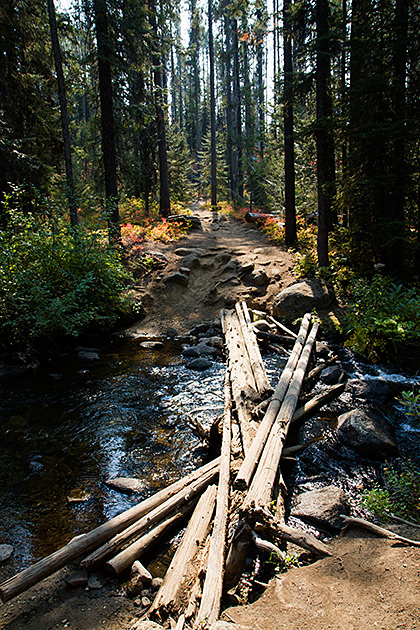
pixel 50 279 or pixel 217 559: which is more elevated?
pixel 50 279

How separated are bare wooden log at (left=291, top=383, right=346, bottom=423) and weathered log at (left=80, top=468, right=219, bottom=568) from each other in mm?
2180

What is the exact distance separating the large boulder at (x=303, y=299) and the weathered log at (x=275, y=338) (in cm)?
125

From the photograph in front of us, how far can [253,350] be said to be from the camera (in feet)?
25.5

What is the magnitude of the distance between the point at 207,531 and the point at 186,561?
0.36m

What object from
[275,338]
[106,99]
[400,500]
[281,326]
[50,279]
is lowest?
[400,500]

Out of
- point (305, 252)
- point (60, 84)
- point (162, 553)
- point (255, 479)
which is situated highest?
point (60, 84)

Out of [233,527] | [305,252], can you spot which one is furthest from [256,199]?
[233,527]

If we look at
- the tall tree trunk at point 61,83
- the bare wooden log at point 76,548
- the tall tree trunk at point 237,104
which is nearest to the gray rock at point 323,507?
the bare wooden log at point 76,548

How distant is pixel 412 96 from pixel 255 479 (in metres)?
10.3

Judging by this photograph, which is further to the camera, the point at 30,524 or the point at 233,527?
the point at 30,524

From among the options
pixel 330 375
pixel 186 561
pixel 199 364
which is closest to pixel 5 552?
pixel 186 561

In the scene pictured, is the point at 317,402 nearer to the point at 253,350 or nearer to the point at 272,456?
the point at 253,350

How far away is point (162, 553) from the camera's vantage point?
365 cm

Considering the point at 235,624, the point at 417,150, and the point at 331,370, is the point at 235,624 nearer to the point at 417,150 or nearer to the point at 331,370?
the point at 331,370
